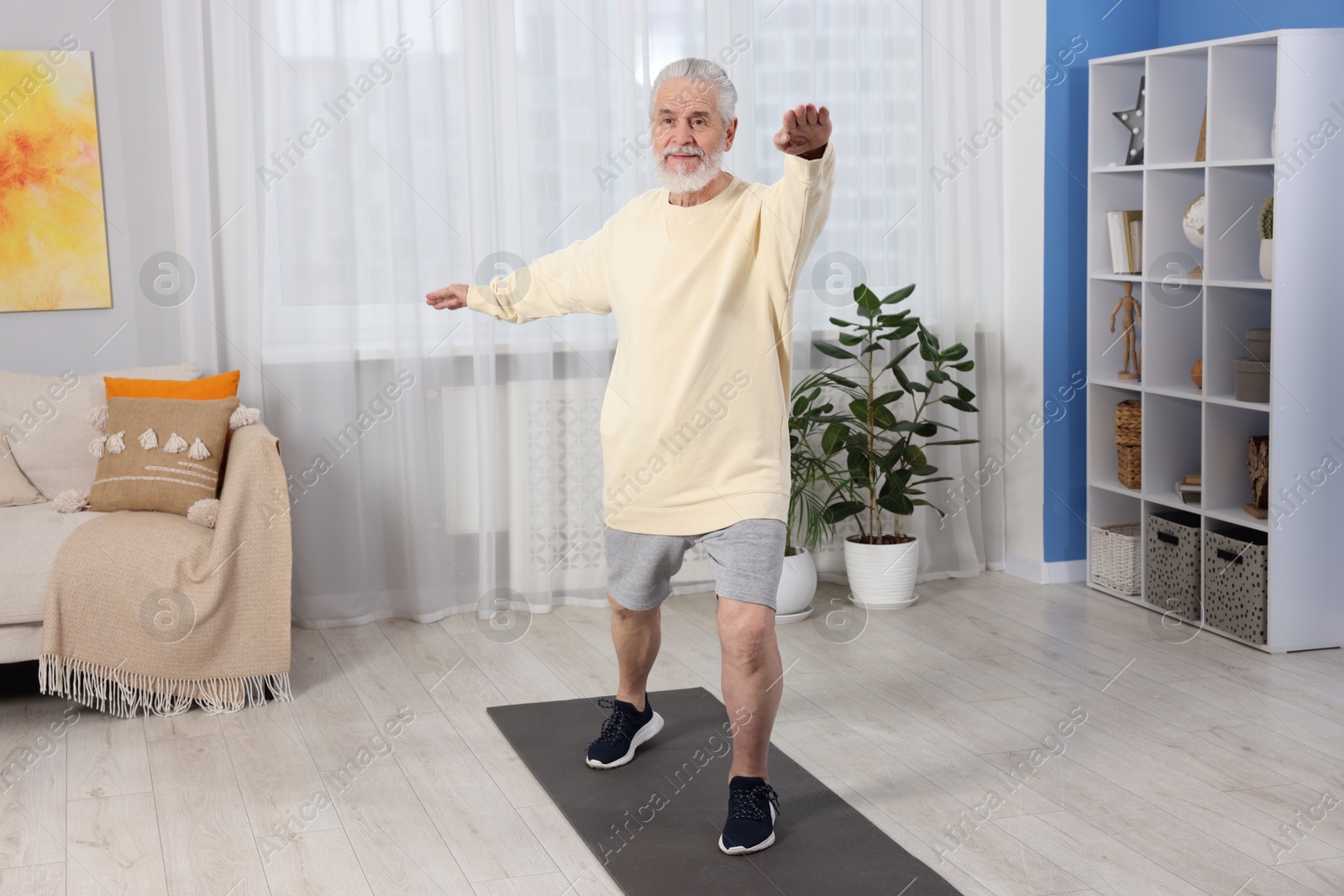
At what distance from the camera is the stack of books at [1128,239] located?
13.5 feet

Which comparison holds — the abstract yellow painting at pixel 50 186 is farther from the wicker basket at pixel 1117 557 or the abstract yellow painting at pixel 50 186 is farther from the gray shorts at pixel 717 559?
the wicker basket at pixel 1117 557

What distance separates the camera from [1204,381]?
377 centimetres

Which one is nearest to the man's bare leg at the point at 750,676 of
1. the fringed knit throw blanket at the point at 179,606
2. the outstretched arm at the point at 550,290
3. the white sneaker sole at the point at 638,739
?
the white sneaker sole at the point at 638,739

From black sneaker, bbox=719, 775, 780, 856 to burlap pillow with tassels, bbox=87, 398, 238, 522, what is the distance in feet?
5.67

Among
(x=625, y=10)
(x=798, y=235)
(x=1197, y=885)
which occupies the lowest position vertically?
(x=1197, y=885)

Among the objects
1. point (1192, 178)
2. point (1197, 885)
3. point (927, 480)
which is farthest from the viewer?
point (927, 480)

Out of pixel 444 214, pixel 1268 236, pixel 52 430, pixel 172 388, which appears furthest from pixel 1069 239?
pixel 52 430

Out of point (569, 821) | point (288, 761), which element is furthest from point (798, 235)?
point (288, 761)

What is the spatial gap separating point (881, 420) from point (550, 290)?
65.7 inches

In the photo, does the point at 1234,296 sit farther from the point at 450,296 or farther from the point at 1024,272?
the point at 450,296

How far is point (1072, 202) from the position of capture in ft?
14.2

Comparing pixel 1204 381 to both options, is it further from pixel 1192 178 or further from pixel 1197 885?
pixel 1197 885

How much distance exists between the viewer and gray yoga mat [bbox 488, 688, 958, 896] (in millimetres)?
2240

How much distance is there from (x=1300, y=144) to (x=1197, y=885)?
213cm
